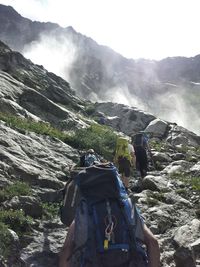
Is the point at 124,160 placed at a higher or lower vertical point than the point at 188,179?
lower

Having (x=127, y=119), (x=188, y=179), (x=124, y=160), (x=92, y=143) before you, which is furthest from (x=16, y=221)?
(x=127, y=119)

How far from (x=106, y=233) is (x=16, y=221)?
15.0ft

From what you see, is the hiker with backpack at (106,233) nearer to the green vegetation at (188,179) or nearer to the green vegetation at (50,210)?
the green vegetation at (50,210)

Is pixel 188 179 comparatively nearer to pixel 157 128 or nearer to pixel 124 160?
pixel 124 160

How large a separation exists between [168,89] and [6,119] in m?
180

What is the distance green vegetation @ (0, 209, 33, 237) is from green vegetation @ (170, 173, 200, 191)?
8783 millimetres

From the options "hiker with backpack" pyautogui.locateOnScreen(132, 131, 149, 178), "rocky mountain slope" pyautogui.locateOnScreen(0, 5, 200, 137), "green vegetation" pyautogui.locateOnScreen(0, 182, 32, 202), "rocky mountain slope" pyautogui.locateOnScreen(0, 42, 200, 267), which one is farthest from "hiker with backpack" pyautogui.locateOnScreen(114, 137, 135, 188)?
"rocky mountain slope" pyautogui.locateOnScreen(0, 5, 200, 137)

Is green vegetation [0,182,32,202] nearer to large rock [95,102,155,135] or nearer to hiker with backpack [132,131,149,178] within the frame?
hiker with backpack [132,131,149,178]

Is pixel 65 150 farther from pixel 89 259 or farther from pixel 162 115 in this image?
pixel 162 115

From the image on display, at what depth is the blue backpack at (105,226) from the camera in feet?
18.5

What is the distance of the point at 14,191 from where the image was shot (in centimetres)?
1146

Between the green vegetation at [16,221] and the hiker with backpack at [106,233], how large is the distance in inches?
152

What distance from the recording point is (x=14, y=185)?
39.0ft

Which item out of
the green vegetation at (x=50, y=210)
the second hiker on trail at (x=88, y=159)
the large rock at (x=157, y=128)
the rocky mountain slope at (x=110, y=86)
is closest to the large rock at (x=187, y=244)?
the second hiker on trail at (x=88, y=159)
